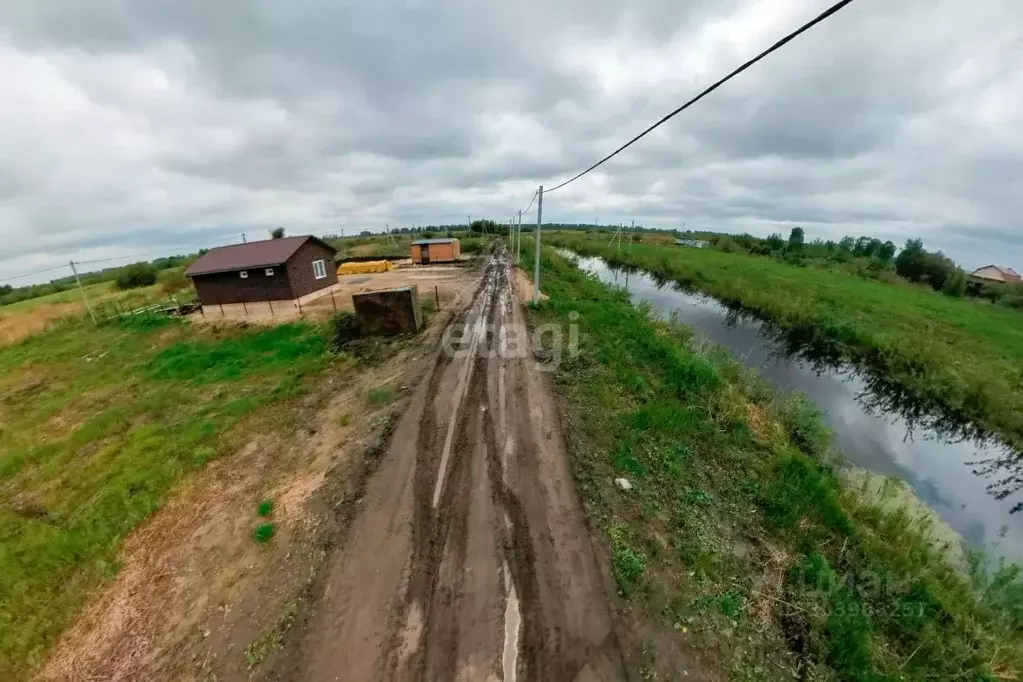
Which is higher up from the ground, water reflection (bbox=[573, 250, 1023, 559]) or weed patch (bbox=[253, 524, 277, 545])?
weed patch (bbox=[253, 524, 277, 545])

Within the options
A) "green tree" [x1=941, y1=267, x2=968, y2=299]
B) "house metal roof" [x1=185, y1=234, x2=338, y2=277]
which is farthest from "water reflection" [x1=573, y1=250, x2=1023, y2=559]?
"green tree" [x1=941, y1=267, x2=968, y2=299]

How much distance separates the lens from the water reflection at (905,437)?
33.0 feet

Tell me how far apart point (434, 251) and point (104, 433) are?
116 ft

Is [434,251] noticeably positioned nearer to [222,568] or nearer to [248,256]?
[248,256]

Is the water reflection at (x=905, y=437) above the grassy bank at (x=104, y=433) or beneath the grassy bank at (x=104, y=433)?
beneath

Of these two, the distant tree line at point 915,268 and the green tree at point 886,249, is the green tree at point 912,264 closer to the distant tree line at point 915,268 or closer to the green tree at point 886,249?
the distant tree line at point 915,268

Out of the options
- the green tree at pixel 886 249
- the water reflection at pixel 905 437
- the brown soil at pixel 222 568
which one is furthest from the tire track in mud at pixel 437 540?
the green tree at pixel 886 249

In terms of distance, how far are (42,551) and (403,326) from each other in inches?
465

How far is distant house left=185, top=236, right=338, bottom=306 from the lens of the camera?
24.9 metres

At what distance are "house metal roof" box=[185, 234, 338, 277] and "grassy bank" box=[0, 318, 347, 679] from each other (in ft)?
18.3

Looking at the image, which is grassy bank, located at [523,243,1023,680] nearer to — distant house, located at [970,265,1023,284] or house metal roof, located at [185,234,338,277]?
house metal roof, located at [185,234,338,277]

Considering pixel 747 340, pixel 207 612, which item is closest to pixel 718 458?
pixel 207 612

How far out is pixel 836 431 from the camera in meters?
13.3

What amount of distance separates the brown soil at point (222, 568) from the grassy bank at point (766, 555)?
5.09 m
